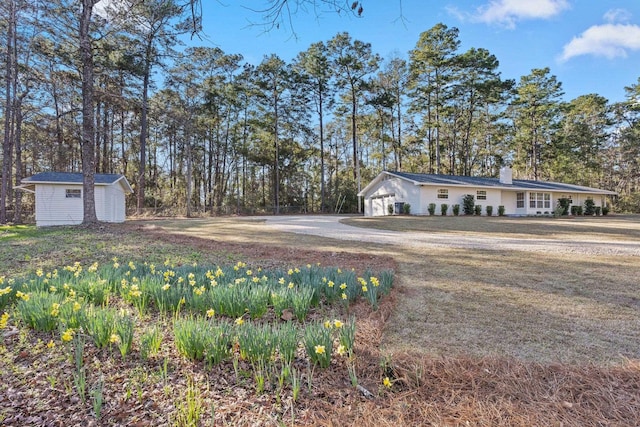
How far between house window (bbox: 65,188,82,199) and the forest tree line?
7709 millimetres

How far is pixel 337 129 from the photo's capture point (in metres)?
37.6

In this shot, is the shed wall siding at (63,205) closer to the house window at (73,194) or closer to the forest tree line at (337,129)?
the house window at (73,194)

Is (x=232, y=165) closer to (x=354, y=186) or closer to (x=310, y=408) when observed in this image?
(x=354, y=186)

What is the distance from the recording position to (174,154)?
3319 cm

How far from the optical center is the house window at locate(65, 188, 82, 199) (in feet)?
57.3

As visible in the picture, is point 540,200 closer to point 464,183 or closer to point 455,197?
point 464,183

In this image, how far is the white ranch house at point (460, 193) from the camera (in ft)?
71.3

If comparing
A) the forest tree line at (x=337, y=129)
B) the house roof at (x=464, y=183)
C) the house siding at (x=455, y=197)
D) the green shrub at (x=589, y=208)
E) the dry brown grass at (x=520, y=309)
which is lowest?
the dry brown grass at (x=520, y=309)

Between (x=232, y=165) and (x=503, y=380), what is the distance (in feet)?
112

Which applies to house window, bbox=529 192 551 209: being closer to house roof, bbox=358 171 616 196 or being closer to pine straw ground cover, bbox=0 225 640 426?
house roof, bbox=358 171 616 196

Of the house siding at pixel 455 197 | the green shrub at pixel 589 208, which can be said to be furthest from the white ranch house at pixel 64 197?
the green shrub at pixel 589 208

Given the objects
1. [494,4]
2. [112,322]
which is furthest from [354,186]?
[112,322]

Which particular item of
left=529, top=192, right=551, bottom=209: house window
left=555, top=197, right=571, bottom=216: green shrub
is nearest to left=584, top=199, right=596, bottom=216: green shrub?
left=555, top=197, right=571, bottom=216: green shrub

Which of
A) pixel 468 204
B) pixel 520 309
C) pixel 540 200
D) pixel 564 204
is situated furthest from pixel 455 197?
pixel 520 309
